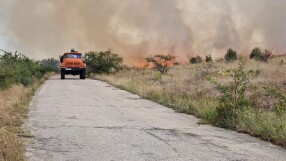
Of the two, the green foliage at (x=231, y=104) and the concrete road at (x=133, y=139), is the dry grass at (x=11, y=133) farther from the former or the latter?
the green foliage at (x=231, y=104)

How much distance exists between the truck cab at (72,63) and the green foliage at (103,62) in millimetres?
12889

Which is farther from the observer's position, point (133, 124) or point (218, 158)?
point (133, 124)

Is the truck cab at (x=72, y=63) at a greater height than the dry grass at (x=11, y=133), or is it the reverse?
the truck cab at (x=72, y=63)

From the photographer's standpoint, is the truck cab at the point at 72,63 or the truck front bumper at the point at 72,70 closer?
the truck cab at the point at 72,63

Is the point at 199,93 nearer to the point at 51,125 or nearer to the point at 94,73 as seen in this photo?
the point at 51,125

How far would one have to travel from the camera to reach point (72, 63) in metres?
37.3

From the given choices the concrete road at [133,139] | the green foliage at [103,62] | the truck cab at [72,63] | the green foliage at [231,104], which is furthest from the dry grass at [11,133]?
the green foliage at [103,62]

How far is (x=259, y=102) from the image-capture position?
12.8 metres

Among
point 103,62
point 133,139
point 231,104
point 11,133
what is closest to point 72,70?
point 103,62

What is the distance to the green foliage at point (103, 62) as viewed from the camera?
5144cm

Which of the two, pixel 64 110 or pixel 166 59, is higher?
pixel 166 59

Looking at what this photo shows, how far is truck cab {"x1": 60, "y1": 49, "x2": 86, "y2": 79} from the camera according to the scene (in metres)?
37.3

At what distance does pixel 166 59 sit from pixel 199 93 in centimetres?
2652

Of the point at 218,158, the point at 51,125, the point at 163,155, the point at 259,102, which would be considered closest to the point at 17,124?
the point at 51,125
